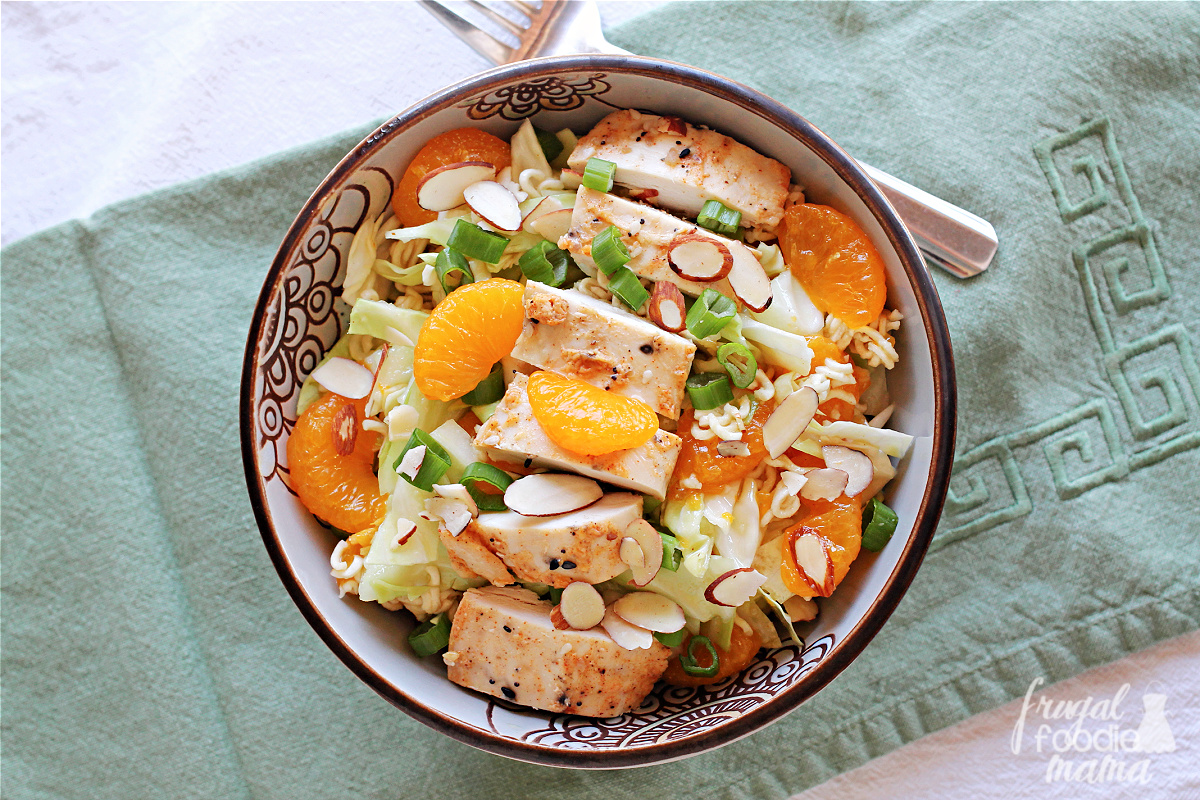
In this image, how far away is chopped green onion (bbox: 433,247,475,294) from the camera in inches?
84.7

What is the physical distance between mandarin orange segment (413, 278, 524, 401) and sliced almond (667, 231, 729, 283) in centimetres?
43

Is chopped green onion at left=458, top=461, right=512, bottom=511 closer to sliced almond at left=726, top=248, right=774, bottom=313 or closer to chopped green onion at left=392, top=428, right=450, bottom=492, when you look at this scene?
chopped green onion at left=392, top=428, right=450, bottom=492

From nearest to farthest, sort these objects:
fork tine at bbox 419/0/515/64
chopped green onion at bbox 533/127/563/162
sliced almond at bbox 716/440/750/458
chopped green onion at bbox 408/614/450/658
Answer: sliced almond at bbox 716/440/750/458 → chopped green onion at bbox 408/614/450/658 → chopped green onion at bbox 533/127/563/162 → fork tine at bbox 419/0/515/64

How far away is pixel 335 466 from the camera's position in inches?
88.5

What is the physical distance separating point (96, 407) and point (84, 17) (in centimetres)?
158

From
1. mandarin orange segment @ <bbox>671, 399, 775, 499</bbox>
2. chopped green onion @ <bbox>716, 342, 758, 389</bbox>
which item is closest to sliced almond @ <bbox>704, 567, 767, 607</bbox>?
mandarin orange segment @ <bbox>671, 399, 775, 499</bbox>

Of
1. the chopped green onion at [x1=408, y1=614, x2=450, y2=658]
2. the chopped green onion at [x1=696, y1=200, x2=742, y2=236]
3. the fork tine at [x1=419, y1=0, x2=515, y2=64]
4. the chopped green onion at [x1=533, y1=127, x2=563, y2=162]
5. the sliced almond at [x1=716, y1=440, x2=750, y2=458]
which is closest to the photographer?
the sliced almond at [x1=716, y1=440, x2=750, y2=458]

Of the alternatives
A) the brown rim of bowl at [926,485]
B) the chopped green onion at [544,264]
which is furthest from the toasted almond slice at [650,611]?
the chopped green onion at [544,264]

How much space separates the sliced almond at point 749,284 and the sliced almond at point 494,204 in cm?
61

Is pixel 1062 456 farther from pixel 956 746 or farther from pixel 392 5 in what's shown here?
pixel 392 5

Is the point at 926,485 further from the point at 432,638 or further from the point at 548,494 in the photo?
the point at 432,638

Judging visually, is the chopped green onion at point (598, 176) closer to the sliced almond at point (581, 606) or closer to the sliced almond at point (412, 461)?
the sliced almond at point (412, 461)

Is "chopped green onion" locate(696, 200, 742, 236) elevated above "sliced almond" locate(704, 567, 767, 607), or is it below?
above

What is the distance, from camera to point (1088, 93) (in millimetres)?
2697
